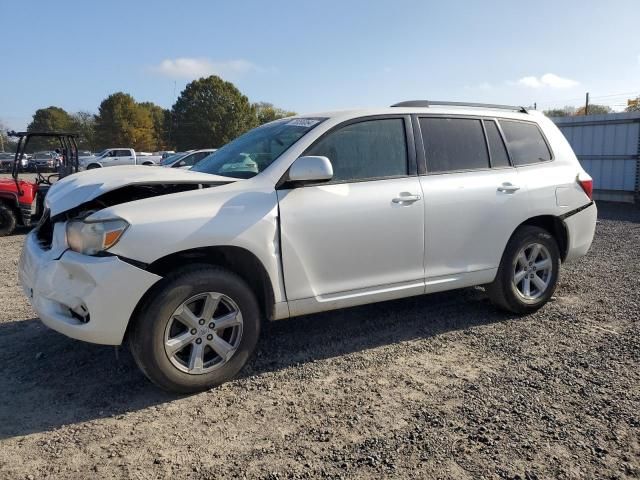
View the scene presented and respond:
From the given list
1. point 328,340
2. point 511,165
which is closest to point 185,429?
point 328,340

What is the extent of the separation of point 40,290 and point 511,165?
398 cm

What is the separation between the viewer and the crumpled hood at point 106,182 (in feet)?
10.9

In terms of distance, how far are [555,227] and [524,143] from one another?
2.87 ft

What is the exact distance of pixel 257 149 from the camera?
4.11 metres

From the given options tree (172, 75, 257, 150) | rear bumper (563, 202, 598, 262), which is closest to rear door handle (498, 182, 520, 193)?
rear bumper (563, 202, 598, 262)

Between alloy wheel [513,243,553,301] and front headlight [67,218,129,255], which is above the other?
front headlight [67,218,129,255]

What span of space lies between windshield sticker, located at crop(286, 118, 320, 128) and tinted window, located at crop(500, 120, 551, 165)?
75.9 inches

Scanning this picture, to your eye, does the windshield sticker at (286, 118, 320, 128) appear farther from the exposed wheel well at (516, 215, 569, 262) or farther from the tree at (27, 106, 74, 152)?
the tree at (27, 106, 74, 152)

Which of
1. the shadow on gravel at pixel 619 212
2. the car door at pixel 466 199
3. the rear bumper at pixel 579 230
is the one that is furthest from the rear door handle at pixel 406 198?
the shadow on gravel at pixel 619 212

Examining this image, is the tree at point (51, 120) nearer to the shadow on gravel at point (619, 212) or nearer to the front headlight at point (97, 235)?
the shadow on gravel at point (619, 212)

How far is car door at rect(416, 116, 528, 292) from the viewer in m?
4.22

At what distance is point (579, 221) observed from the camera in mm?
5027

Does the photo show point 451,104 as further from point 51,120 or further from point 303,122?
point 51,120

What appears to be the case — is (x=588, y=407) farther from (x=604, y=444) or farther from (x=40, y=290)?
(x=40, y=290)
